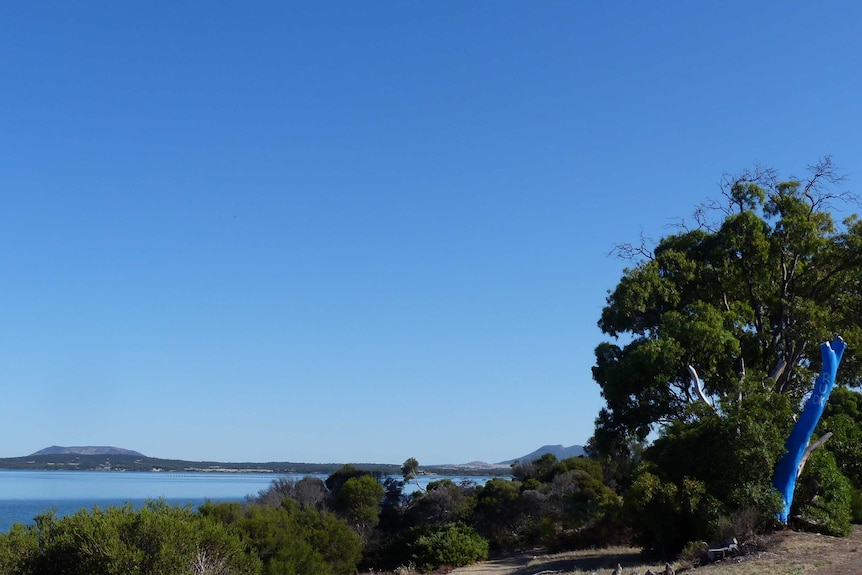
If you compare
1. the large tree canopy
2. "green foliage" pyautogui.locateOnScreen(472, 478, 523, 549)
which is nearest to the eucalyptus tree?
the large tree canopy

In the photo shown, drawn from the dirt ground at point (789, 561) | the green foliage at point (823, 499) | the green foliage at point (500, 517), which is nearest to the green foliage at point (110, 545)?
the dirt ground at point (789, 561)

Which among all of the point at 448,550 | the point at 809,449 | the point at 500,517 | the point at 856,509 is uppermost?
the point at 809,449

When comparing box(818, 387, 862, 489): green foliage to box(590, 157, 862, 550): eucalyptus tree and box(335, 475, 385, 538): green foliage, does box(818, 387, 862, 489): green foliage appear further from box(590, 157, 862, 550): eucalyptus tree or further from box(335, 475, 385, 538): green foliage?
box(335, 475, 385, 538): green foliage

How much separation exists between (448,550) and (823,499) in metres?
17.1

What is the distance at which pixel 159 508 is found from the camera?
16.0 meters

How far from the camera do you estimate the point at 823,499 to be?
57.5ft

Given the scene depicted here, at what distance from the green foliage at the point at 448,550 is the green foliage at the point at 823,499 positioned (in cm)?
1621

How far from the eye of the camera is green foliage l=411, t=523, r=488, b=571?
31000 millimetres

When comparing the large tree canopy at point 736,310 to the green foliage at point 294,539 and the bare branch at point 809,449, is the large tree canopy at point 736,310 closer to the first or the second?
the bare branch at point 809,449

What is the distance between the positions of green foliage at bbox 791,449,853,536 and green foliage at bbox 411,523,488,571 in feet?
53.2

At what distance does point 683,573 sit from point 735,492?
4.14m

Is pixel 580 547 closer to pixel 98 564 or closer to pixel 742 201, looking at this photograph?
pixel 742 201

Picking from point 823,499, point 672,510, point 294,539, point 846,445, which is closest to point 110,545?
→ point 294,539

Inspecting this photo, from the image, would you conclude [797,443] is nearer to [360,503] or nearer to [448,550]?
[448,550]
